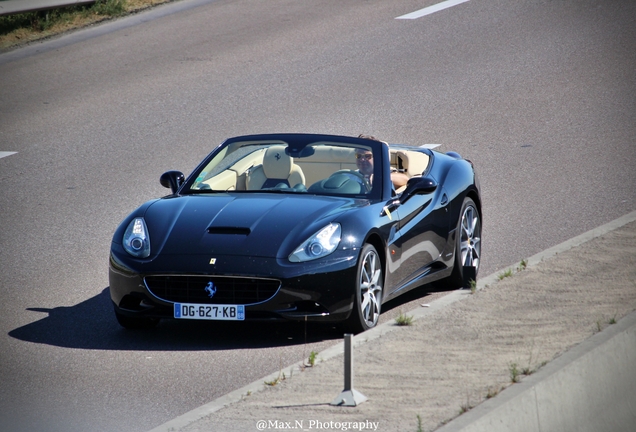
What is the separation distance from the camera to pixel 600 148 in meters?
14.8

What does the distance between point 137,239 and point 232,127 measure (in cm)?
755

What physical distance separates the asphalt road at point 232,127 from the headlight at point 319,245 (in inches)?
23.8

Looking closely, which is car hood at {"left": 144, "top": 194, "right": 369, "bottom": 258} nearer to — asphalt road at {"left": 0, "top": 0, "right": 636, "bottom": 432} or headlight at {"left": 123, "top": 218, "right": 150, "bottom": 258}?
headlight at {"left": 123, "top": 218, "right": 150, "bottom": 258}

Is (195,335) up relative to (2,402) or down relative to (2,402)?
down

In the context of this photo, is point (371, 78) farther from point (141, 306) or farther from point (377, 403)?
point (377, 403)

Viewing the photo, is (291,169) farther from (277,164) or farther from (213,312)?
(213,312)

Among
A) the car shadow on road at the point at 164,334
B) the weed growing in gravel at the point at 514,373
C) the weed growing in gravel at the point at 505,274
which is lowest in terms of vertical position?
the weed growing in gravel at the point at 505,274

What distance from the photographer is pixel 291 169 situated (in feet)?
30.0

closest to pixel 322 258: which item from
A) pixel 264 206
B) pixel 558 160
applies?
pixel 264 206

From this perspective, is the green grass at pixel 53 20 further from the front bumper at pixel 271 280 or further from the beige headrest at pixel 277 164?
the front bumper at pixel 271 280

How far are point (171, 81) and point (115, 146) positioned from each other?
123 inches

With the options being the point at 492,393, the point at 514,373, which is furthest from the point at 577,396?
the point at 492,393

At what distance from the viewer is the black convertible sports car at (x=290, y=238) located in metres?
7.64

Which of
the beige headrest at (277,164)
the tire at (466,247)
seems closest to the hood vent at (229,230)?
the beige headrest at (277,164)
